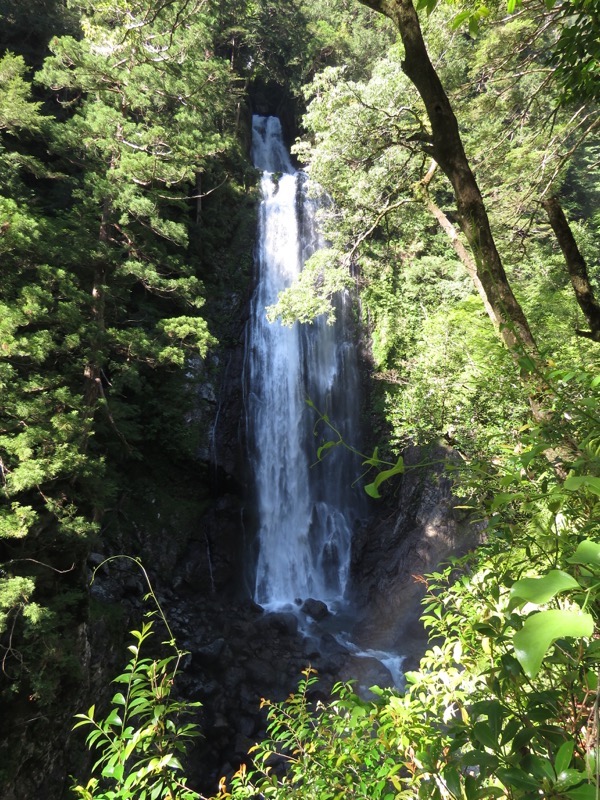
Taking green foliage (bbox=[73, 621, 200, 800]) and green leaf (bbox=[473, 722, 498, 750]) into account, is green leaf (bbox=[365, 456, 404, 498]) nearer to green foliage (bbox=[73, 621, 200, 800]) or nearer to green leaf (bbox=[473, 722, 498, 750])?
green leaf (bbox=[473, 722, 498, 750])

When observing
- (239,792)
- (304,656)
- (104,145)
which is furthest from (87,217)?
(304,656)

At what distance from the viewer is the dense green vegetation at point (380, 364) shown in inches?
36.1

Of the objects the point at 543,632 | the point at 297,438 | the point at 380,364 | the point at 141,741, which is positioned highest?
the point at 380,364

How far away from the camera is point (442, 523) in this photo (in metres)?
11.2

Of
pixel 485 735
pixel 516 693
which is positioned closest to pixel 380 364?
pixel 516 693

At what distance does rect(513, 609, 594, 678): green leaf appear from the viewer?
34 cm

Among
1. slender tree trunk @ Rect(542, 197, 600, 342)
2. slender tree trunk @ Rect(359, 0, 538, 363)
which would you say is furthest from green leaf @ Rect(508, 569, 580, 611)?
slender tree trunk @ Rect(542, 197, 600, 342)

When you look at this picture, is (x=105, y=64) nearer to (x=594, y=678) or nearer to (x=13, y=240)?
(x=13, y=240)

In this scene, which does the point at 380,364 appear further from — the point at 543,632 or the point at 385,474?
the point at 543,632

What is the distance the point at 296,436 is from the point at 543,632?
14.0 m

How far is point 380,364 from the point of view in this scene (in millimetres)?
13680

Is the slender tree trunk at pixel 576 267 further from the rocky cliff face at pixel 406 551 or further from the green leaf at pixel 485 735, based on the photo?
the rocky cliff face at pixel 406 551

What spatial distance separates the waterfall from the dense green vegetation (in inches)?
97.3

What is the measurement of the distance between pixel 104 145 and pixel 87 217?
1.32 m
